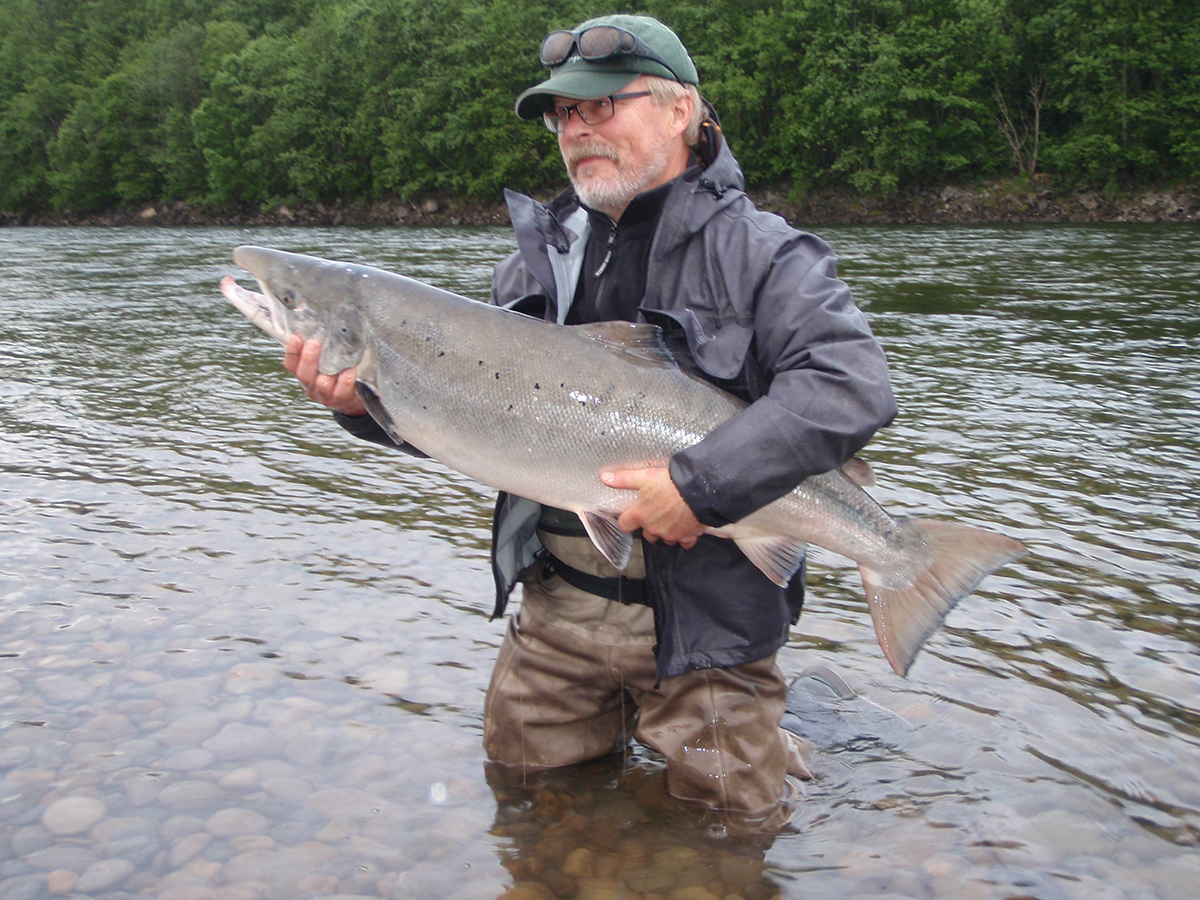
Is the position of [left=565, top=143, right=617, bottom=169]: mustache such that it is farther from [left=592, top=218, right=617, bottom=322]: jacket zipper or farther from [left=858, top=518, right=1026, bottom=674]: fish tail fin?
[left=858, top=518, right=1026, bottom=674]: fish tail fin

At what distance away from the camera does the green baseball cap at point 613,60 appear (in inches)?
102

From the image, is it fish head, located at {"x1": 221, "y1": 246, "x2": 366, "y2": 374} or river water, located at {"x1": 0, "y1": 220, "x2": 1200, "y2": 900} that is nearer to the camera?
river water, located at {"x1": 0, "y1": 220, "x2": 1200, "y2": 900}

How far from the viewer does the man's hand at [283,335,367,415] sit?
283cm

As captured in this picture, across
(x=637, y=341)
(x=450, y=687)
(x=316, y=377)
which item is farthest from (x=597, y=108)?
(x=450, y=687)

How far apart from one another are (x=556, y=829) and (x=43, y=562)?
3.09 metres

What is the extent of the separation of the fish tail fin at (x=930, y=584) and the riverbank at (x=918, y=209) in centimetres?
2995

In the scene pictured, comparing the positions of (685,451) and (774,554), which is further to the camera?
(774,554)

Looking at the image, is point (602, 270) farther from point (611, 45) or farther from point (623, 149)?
point (611, 45)

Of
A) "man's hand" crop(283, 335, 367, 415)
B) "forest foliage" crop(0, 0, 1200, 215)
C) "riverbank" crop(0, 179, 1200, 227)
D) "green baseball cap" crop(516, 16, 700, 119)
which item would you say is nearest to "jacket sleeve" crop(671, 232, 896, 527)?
"green baseball cap" crop(516, 16, 700, 119)

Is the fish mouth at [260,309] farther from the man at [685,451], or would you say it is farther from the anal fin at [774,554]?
the anal fin at [774,554]

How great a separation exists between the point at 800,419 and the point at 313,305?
149 cm

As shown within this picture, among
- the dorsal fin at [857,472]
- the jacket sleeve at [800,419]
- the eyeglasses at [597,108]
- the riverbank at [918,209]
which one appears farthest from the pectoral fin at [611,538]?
the riverbank at [918,209]

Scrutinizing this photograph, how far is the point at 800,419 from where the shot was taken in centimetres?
224

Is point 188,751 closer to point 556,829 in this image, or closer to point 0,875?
point 0,875
